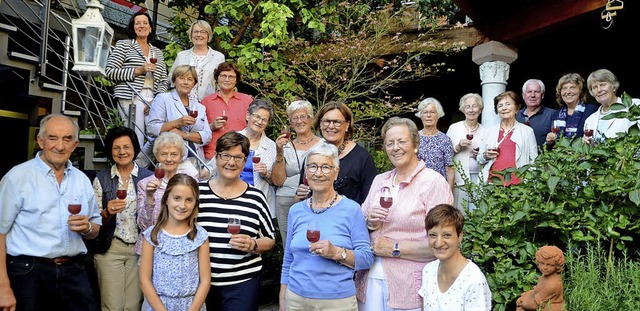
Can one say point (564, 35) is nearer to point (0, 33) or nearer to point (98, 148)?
point (98, 148)

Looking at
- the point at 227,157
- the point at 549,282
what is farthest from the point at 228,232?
the point at 549,282

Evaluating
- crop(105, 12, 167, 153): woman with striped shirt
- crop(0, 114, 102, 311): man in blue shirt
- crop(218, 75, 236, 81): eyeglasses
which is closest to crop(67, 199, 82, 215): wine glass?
crop(0, 114, 102, 311): man in blue shirt

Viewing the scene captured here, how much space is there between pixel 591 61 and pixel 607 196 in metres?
6.94

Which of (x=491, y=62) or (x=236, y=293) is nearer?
(x=236, y=293)

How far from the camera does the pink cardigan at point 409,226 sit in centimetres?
305

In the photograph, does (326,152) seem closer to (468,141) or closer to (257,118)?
(257,118)

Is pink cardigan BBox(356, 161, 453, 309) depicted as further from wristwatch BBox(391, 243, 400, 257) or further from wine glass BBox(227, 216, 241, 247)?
wine glass BBox(227, 216, 241, 247)

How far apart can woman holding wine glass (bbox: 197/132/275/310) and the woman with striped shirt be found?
233cm

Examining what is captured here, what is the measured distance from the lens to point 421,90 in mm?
11586

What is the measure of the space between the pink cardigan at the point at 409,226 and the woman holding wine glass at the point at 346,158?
0.67 m

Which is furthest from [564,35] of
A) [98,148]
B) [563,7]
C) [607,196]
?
[98,148]

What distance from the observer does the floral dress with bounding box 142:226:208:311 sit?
322cm

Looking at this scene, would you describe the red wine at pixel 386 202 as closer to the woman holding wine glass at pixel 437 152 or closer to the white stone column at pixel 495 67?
the woman holding wine glass at pixel 437 152

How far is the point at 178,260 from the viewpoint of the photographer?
3.24m
